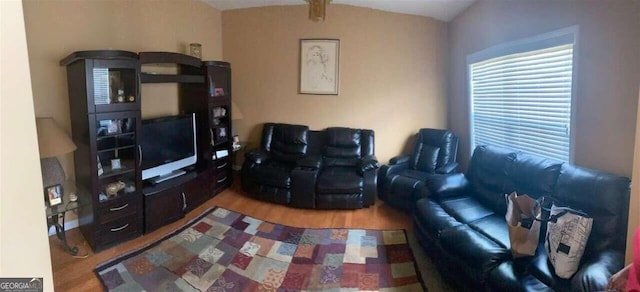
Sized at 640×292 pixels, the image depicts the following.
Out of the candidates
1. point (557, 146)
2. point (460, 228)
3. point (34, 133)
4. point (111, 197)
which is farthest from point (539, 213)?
point (111, 197)

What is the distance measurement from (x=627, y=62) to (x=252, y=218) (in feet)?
11.0

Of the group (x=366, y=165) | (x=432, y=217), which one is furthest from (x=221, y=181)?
(x=432, y=217)

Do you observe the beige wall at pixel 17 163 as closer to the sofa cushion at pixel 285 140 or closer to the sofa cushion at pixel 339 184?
the sofa cushion at pixel 339 184

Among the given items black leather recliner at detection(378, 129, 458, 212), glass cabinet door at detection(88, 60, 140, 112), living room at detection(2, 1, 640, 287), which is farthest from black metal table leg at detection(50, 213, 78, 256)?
black leather recliner at detection(378, 129, 458, 212)

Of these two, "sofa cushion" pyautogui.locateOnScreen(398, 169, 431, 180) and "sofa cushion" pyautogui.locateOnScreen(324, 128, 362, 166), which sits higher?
"sofa cushion" pyautogui.locateOnScreen(324, 128, 362, 166)

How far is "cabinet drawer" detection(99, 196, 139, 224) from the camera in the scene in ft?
9.57

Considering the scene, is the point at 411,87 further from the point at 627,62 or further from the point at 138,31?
the point at 138,31

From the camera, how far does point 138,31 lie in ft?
12.2

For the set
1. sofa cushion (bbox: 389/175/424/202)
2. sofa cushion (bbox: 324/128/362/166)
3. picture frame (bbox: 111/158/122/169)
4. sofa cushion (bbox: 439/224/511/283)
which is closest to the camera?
sofa cushion (bbox: 439/224/511/283)

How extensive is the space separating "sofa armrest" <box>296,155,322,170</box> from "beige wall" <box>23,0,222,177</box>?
1783 mm

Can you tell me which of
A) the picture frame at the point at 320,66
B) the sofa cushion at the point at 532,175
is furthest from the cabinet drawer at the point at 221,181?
the sofa cushion at the point at 532,175

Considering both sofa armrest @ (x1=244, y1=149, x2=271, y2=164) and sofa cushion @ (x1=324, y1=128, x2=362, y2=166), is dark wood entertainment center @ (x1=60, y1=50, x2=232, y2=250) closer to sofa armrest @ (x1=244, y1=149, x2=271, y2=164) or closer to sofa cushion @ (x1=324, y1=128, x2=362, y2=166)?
sofa armrest @ (x1=244, y1=149, x2=271, y2=164)

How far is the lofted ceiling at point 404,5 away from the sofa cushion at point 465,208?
2.33 m

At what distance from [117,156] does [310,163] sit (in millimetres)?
2069
